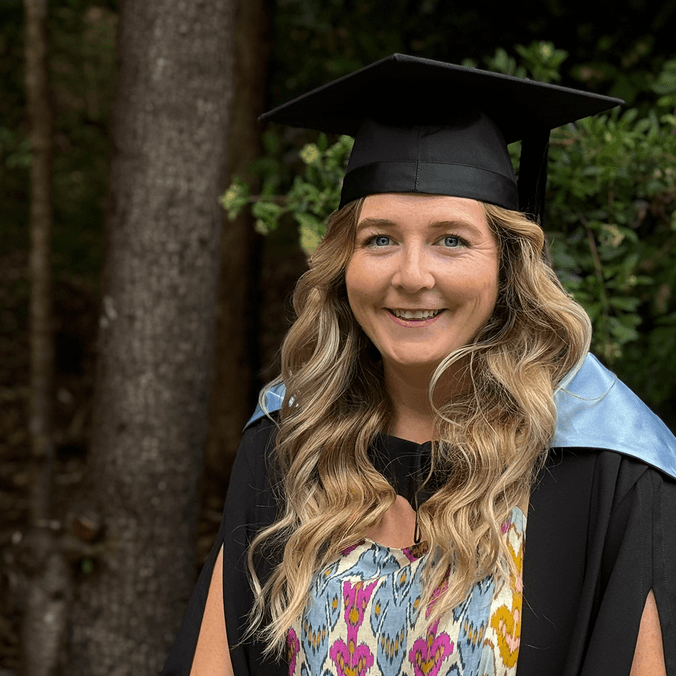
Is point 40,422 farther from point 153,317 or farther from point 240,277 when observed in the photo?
point 240,277

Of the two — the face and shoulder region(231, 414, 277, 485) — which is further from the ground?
the face

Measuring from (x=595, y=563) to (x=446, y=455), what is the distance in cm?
38

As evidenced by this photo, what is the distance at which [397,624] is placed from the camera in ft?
6.01

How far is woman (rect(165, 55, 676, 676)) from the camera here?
1736mm

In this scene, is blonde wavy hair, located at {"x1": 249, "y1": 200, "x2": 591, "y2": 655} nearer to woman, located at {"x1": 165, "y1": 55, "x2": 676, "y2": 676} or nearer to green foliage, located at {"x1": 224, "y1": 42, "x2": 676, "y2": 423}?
woman, located at {"x1": 165, "y1": 55, "x2": 676, "y2": 676}

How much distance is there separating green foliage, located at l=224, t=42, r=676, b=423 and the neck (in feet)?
2.56

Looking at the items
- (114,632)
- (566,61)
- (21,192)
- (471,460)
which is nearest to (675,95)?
(566,61)

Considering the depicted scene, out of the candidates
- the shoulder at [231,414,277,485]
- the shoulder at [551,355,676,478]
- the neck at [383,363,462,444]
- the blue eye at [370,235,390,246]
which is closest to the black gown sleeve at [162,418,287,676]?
the shoulder at [231,414,277,485]

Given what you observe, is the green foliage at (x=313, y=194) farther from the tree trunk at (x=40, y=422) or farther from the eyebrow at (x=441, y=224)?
the tree trunk at (x=40, y=422)

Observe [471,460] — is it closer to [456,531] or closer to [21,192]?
[456,531]

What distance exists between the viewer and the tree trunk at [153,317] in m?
3.28

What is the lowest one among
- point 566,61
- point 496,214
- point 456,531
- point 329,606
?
point 329,606

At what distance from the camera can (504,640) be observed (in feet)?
5.72

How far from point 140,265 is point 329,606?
5.86ft
